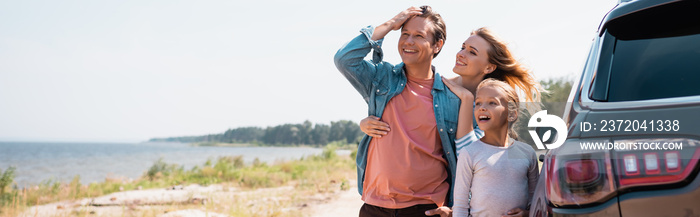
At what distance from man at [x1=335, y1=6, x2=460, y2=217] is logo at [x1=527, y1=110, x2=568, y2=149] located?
84 cm

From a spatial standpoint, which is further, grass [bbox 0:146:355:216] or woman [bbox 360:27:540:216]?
grass [bbox 0:146:355:216]

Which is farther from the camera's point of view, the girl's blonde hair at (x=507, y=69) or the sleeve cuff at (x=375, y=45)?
the sleeve cuff at (x=375, y=45)

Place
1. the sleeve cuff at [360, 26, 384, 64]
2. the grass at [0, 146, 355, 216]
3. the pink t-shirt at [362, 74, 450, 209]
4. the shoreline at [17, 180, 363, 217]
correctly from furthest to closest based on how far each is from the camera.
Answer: the grass at [0, 146, 355, 216], the shoreline at [17, 180, 363, 217], the sleeve cuff at [360, 26, 384, 64], the pink t-shirt at [362, 74, 450, 209]

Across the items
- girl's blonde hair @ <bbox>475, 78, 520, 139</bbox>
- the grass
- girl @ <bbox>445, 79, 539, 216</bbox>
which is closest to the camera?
girl @ <bbox>445, 79, 539, 216</bbox>

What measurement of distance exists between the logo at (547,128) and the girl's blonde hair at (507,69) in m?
0.94

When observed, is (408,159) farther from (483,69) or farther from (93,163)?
(93,163)

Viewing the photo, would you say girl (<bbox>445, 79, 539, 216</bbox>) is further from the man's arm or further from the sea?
the sea

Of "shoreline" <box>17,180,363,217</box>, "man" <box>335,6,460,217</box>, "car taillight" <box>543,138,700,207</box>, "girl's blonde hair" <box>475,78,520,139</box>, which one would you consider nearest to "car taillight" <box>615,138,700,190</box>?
"car taillight" <box>543,138,700,207</box>

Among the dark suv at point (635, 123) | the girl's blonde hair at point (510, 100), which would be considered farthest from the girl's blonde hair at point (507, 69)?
the dark suv at point (635, 123)

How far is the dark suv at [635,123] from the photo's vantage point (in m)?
1.55

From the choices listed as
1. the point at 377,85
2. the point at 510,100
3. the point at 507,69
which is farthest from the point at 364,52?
the point at 510,100

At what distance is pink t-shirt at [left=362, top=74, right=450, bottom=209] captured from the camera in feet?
10.4

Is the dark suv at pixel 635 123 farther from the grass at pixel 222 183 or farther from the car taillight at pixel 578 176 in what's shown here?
the grass at pixel 222 183

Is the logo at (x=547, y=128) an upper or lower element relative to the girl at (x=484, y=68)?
lower
